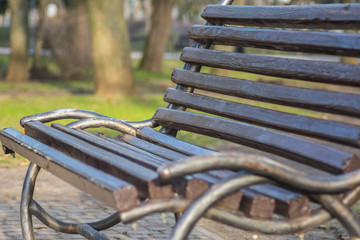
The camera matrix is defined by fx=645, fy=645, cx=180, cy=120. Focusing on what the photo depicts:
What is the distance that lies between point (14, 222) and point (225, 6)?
6.06 feet

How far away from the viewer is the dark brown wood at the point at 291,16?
259 cm

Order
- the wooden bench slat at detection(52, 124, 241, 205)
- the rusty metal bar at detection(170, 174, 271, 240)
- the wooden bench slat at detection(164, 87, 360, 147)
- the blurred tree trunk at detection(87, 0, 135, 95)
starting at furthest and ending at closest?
the blurred tree trunk at detection(87, 0, 135, 95)
the wooden bench slat at detection(164, 87, 360, 147)
the wooden bench slat at detection(52, 124, 241, 205)
the rusty metal bar at detection(170, 174, 271, 240)

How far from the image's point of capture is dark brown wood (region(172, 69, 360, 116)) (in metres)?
2.40

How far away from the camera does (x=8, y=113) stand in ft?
29.6

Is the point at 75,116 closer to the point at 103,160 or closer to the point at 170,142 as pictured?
the point at 170,142

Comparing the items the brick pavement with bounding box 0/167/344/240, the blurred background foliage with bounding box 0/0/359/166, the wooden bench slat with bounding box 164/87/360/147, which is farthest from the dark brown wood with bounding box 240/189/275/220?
the blurred background foliage with bounding box 0/0/359/166

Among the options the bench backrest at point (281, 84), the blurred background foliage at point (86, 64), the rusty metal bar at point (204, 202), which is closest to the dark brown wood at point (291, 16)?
the bench backrest at point (281, 84)

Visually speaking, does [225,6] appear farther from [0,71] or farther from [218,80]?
[0,71]

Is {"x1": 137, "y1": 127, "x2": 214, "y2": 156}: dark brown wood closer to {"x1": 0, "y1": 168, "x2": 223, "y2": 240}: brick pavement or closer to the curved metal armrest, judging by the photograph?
the curved metal armrest

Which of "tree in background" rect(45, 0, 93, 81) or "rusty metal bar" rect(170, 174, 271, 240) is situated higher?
"rusty metal bar" rect(170, 174, 271, 240)

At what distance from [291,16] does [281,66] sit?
0.27 meters

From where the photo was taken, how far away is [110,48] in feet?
36.3

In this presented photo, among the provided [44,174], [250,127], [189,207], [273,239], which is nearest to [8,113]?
[44,174]

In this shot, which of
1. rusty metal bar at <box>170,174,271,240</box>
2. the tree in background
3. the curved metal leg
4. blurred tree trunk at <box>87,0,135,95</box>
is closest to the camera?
rusty metal bar at <box>170,174,271,240</box>
